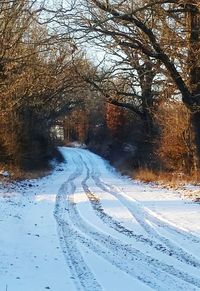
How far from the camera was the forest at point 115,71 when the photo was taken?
17.8 m

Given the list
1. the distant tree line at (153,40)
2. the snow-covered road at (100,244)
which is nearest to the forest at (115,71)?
the distant tree line at (153,40)

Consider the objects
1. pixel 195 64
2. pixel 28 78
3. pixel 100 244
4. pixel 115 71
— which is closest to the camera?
pixel 100 244

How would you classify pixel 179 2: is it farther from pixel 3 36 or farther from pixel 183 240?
pixel 183 240

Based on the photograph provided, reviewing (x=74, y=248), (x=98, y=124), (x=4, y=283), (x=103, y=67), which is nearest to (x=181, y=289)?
(x=4, y=283)

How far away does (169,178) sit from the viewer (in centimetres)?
2498

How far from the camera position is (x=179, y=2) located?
17.7m

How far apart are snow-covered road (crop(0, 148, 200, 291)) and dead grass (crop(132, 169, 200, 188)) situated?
18.1ft

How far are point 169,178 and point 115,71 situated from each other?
232 inches

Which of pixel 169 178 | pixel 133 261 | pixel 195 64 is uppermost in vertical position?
pixel 195 64

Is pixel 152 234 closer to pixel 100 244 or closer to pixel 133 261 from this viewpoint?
pixel 100 244

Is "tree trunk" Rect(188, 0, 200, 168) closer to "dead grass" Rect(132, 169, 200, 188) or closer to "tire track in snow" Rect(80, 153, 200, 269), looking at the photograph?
"dead grass" Rect(132, 169, 200, 188)

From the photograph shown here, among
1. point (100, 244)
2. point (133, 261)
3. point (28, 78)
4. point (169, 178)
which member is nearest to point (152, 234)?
point (100, 244)

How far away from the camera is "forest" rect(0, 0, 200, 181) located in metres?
17.8

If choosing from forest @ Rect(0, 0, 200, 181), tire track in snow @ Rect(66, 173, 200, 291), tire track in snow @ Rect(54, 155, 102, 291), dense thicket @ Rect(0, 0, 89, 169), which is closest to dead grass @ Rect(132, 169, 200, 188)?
forest @ Rect(0, 0, 200, 181)
